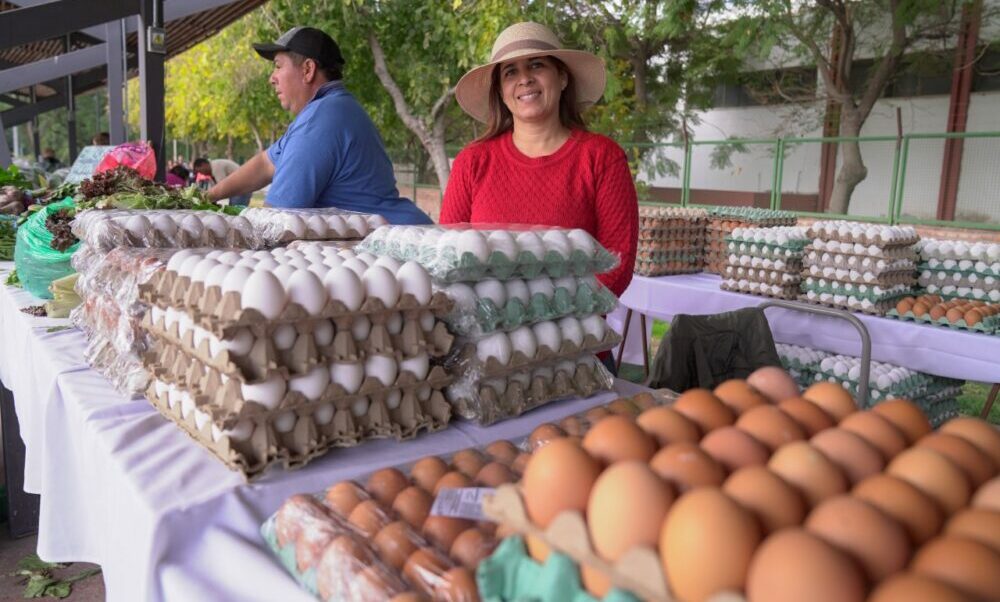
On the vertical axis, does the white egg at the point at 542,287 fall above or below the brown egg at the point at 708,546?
above

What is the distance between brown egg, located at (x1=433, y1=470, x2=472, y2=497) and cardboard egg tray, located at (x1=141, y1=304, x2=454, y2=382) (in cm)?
42

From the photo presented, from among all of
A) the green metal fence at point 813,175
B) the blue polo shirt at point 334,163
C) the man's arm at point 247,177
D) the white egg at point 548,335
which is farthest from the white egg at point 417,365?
the green metal fence at point 813,175

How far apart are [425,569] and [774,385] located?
789mm

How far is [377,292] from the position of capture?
1743mm

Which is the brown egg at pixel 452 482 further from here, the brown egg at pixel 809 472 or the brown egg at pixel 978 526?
the brown egg at pixel 978 526

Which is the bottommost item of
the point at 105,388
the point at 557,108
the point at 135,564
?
the point at 135,564

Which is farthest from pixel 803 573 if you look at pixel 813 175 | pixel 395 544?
pixel 813 175

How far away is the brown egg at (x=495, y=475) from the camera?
141 centimetres

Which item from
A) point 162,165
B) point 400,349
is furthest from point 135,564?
point 162,165

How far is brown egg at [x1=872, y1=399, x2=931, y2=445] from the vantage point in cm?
119

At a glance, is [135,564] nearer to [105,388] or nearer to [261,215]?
[105,388]

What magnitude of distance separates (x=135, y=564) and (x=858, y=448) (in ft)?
4.62

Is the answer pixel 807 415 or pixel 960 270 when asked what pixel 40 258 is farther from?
pixel 960 270

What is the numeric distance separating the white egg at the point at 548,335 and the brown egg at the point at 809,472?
1108 mm
